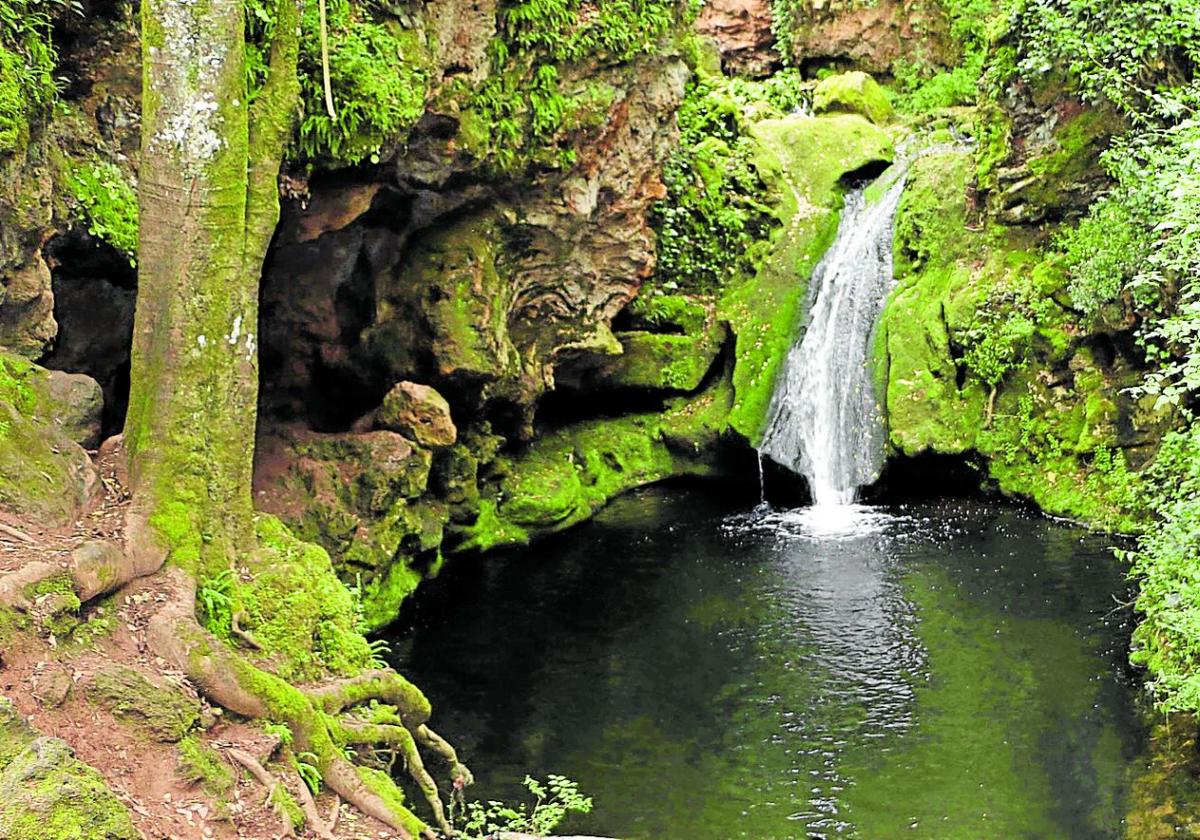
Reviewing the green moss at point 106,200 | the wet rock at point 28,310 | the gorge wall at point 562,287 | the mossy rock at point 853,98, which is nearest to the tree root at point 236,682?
the gorge wall at point 562,287

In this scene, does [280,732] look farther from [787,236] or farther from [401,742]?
[787,236]

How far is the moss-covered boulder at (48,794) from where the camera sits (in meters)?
4.57

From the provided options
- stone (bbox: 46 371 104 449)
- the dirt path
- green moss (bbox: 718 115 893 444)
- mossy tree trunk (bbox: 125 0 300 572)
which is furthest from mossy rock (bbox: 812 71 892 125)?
the dirt path

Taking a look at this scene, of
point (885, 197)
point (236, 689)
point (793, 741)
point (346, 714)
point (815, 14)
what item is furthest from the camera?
point (815, 14)

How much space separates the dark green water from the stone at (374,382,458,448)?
2.24 metres

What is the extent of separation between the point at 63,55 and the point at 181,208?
294 centimetres

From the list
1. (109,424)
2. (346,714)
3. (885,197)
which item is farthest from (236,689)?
(885,197)

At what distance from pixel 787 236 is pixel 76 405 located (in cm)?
1721

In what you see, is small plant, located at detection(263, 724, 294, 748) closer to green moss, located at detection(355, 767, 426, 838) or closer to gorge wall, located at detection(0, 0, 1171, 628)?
green moss, located at detection(355, 767, 426, 838)

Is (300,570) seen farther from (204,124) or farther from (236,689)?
(204,124)

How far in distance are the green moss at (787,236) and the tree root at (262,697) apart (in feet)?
46.4

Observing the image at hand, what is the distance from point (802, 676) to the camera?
12.5m

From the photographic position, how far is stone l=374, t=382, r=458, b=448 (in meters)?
15.1

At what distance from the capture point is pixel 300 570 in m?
8.19
